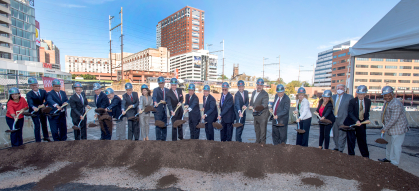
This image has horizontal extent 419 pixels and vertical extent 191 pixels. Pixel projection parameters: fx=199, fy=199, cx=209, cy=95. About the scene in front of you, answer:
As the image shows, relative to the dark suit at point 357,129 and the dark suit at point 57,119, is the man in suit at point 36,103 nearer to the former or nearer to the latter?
the dark suit at point 57,119

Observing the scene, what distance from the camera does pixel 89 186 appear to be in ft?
11.3

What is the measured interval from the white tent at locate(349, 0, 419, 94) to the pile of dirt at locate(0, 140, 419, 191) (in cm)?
358

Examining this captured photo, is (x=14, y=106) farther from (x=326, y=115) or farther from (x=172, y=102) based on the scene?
(x=326, y=115)

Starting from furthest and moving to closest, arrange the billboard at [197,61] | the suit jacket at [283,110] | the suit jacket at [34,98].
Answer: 1. the billboard at [197,61]
2. the suit jacket at [34,98]
3. the suit jacket at [283,110]

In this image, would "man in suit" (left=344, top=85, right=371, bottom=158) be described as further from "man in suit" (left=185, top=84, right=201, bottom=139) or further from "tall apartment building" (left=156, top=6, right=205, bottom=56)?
"tall apartment building" (left=156, top=6, right=205, bottom=56)

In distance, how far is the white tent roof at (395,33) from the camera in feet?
17.1

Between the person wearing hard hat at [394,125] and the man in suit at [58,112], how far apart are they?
8.31 metres

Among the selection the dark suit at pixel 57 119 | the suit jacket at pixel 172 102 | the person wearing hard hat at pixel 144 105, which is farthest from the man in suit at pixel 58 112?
the suit jacket at pixel 172 102

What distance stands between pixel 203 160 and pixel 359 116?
13.2 feet

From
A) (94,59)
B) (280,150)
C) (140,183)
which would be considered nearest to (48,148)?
(140,183)

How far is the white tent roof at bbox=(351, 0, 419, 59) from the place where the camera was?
520 centimetres

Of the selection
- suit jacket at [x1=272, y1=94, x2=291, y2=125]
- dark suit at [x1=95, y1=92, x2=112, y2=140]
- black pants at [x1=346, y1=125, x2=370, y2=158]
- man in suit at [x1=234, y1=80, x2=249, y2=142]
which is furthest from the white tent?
dark suit at [x1=95, y1=92, x2=112, y2=140]

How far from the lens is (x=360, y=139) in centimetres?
490

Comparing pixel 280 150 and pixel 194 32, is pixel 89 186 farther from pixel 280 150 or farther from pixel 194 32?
pixel 194 32
